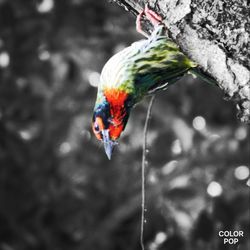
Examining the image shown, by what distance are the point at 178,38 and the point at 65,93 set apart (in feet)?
8.57

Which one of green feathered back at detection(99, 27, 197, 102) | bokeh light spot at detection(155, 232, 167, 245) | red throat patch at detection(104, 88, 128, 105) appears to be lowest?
bokeh light spot at detection(155, 232, 167, 245)

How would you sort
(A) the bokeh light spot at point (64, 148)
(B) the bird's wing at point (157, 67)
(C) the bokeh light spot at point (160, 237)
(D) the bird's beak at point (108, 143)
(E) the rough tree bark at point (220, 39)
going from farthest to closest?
(A) the bokeh light spot at point (64, 148) < (C) the bokeh light spot at point (160, 237) < (D) the bird's beak at point (108, 143) < (B) the bird's wing at point (157, 67) < (E) the rough tree bark at point (220, 39)

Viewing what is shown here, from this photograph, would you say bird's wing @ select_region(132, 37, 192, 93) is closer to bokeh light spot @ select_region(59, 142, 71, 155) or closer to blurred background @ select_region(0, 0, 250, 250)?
blurred background @ select_region(0, 0, 250, 250)

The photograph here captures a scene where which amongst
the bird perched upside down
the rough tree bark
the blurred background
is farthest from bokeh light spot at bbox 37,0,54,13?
the rough tree bark

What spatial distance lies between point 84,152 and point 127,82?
224 cm

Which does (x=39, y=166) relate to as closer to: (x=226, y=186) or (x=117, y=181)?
(x=117, y=181)

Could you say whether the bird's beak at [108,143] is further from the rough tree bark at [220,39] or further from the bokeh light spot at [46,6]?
the bokeh light spot at [46,6]

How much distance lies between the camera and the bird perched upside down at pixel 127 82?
7.06ft

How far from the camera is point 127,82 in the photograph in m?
2.18

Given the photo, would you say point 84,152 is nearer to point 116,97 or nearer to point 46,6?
point 46,6

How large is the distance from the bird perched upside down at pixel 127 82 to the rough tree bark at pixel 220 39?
40 cm

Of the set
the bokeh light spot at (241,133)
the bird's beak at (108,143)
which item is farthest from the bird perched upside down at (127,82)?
the bokeh light spot at (241,133)

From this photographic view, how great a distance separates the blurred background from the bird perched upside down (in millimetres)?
1735

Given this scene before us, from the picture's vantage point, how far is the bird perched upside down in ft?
7.06
